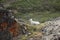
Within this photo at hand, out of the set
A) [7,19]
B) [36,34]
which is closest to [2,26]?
[7,19]

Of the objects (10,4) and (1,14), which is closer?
(1,14)

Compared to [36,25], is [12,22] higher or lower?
higher

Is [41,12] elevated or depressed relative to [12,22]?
depressed


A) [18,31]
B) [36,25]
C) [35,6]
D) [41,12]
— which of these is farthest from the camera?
[35,6]

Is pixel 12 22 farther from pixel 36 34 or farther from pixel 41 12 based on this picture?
pixel 41 12

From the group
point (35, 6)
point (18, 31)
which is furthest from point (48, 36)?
point (35, 6)

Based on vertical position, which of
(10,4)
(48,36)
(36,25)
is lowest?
→ (10,4)

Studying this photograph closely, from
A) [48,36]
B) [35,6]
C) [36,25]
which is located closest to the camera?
[48,36]

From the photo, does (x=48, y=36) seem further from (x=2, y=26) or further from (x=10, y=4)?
(x=10, y=4)

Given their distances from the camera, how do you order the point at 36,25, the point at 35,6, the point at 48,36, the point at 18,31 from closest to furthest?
the point at 48,36, the point at 18,31, the point at 36,25, the point at 35,6
